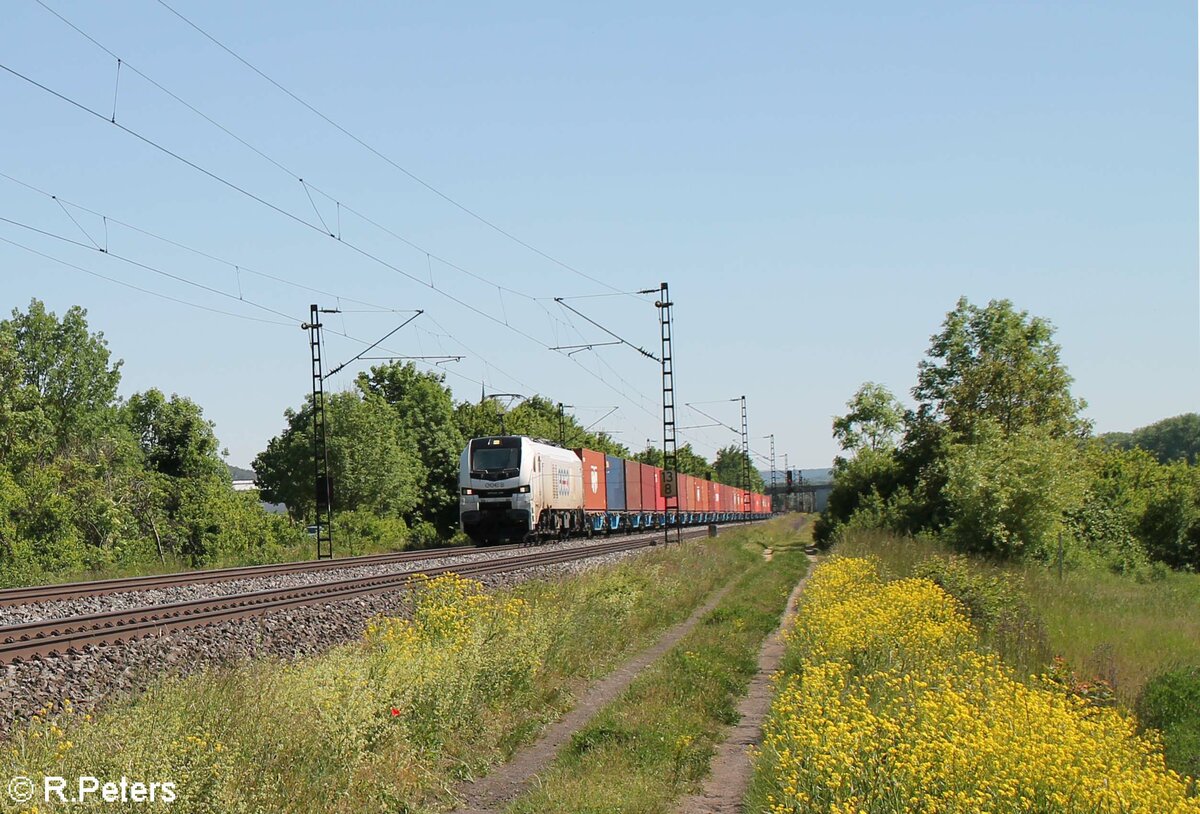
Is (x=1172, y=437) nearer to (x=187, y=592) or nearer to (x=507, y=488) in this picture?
(x=507, y=488)

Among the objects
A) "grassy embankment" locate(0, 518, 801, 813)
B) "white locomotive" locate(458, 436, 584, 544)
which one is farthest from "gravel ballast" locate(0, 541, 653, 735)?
"white locomotive" locate(458, 436, 584, 544)

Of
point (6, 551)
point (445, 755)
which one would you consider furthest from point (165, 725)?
point (6, 551)

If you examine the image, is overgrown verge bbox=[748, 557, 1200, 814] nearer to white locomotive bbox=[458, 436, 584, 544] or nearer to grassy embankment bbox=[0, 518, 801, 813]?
grassy embankment bbox=[0, 518, 801, 813]

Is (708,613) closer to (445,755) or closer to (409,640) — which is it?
(409,640)

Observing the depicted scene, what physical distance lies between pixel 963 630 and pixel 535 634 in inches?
191

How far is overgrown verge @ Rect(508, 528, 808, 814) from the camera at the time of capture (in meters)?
8.23

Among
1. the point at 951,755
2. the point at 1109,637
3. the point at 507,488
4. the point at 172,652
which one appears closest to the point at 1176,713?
the point at 951,755

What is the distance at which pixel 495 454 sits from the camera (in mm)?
39312

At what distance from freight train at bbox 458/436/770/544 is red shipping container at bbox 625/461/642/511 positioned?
2.0 inches

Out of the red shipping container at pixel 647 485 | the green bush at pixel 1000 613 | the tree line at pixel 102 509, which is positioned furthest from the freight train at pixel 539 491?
the green bush at pixel 1000 613

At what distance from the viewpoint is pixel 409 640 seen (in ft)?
38.0

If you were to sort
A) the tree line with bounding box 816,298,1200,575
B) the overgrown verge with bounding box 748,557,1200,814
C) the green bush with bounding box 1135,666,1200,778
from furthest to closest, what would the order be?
the tree line with bounding box 816,298,1200,575
the green bush with bounding box 1135,666,1200,778
the overgrown verge with bounding box 748,557,1200,814

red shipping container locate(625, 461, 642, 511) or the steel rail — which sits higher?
red shipping container locate(625, 461, 642, 511)

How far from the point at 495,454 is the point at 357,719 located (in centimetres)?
3120
